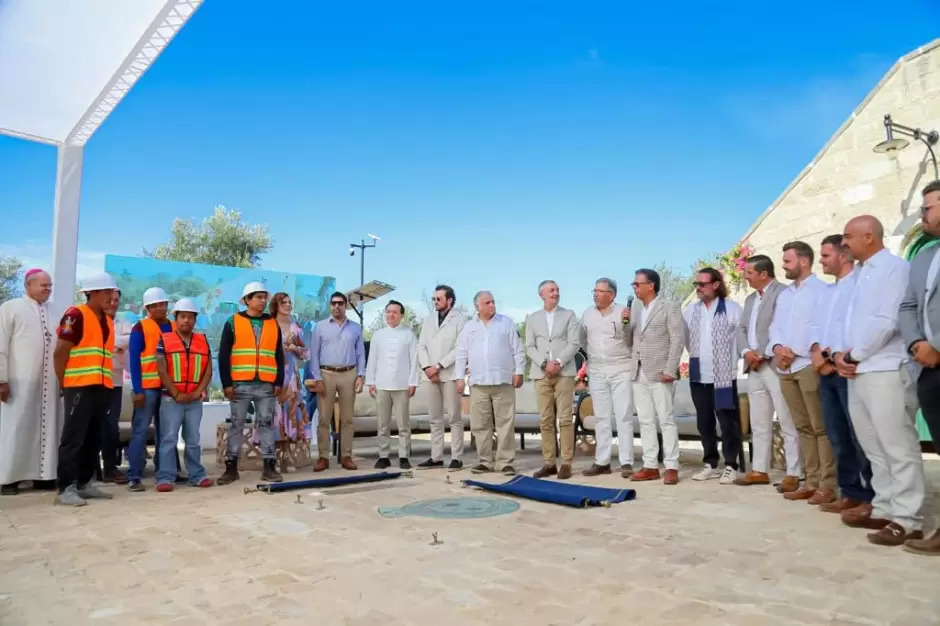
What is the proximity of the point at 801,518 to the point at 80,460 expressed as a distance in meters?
5.11

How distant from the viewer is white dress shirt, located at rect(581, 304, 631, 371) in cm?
597

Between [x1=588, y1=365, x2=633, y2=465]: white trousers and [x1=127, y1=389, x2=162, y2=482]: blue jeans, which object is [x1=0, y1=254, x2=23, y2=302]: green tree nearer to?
[x1=127, y1=389, x2=162, y2=482]: blue jeans

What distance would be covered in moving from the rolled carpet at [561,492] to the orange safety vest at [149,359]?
9.17 ft

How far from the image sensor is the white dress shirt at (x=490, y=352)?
6.31m

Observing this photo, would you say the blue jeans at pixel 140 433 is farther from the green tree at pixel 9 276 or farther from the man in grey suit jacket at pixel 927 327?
the green tree at pixel 9 276

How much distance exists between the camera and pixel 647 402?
581cm

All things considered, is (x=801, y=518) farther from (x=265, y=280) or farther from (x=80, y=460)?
Answer: (x=265, y=280)

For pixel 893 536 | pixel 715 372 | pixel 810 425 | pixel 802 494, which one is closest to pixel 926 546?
pixel 893 536

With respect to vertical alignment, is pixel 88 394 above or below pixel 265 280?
below

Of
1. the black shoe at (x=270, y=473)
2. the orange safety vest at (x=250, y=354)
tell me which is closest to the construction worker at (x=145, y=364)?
the orange safety vest at (x=250, y=354)

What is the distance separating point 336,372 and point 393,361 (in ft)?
1.97

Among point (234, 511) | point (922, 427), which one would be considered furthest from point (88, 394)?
point (922, 427)

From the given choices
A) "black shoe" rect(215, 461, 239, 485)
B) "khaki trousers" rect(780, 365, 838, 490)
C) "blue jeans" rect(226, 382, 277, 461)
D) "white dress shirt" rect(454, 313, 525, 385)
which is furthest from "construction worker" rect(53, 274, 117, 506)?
"khaki trousers" rect(780, 365, 838, 490)

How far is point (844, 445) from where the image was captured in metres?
4.17
